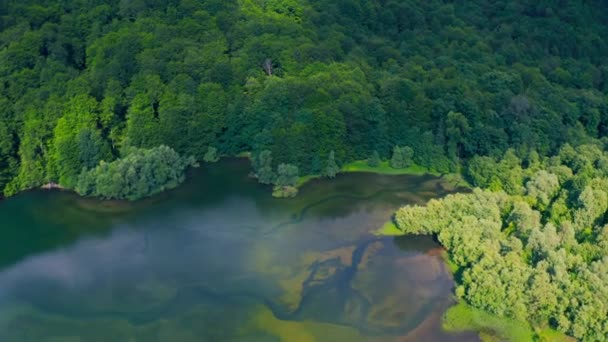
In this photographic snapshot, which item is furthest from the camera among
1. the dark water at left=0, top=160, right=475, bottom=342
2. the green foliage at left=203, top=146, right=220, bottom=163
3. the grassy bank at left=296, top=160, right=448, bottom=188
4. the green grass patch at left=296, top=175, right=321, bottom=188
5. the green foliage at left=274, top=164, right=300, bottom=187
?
the green foliage at left=203, top=146, right=220, bottom=163

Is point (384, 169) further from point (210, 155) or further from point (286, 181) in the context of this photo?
point (210, 155)

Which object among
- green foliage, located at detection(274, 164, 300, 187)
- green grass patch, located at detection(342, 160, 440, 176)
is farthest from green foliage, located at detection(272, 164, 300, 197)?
green grass patch, located at detection(342, 160, 440, 176)

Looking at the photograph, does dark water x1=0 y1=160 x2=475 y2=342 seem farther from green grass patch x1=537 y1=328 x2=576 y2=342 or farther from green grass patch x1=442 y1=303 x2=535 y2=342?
green grass patch x1=537 y1=328 x2=576 y2=342

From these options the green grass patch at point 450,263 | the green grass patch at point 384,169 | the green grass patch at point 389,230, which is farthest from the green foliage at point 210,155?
the green grass patch at point 450,263

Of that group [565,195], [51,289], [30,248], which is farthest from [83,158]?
[565,195]

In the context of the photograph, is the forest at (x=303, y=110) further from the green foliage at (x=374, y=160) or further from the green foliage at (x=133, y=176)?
the green foliage at (x=374, y=160)
